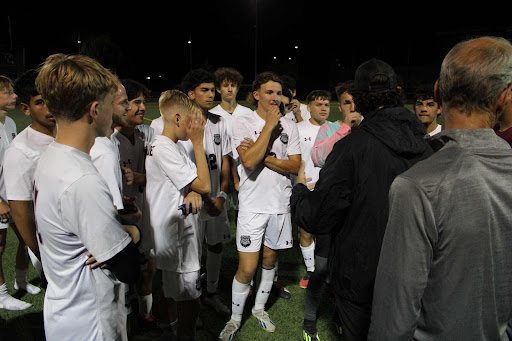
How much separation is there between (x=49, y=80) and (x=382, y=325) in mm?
1680

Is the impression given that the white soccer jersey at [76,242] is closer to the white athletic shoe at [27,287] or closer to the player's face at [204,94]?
the player's face at [204,94]


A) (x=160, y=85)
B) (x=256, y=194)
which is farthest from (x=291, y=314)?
(x=160, y=85)

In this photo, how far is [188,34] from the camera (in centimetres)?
4862

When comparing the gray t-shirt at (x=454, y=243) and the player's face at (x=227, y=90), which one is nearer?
the gray t-shirt at (x=454, y=243)

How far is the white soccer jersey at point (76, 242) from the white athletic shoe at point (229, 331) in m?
1.84

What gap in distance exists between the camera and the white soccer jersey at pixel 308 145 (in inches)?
212

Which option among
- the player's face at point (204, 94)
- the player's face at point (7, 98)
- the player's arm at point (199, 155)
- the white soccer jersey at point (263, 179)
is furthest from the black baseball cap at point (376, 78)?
the player's face at point (7, 98)

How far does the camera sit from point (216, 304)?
4.15 meters

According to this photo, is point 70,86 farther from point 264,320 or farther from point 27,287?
→ point 27,287

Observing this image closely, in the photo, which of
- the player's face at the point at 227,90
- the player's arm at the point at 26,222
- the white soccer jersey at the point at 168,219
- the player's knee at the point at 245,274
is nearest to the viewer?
the player's arm at the point at 26,222

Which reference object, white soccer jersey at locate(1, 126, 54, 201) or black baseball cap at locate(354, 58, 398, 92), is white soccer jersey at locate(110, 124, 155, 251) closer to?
white soccer jersey at locate(1, 126, 54, 201)

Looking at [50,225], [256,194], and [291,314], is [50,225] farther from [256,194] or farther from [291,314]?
[291,314]

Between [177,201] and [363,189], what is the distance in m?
→ 1.55

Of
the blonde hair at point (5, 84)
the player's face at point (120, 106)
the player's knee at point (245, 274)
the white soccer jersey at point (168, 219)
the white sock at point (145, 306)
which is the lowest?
the white sock at point (145, 306)
